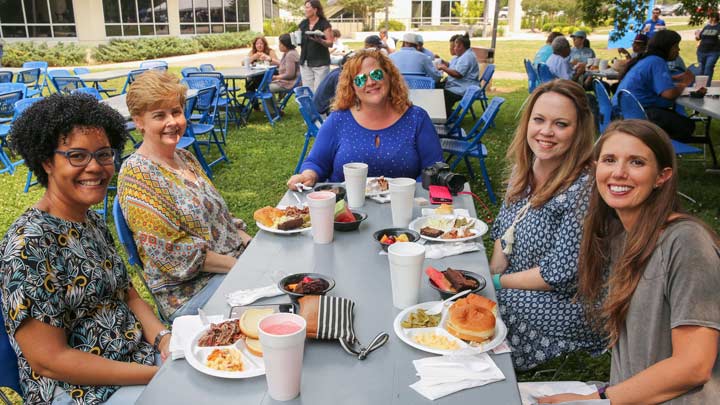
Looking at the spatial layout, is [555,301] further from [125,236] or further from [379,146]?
[125,236]

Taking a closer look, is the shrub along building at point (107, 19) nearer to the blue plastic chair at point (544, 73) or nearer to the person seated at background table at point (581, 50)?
the person seated at background table at point (581, 50)

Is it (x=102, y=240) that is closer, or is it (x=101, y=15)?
(x=102, y=240)

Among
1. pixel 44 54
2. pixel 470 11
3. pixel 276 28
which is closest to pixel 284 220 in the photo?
pixel 44 54

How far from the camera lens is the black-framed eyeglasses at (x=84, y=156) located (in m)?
A: 1.81

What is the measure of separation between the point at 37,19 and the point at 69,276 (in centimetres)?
2465

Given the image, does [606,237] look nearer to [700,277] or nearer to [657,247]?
[657,247]

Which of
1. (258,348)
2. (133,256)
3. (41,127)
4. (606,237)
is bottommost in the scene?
(133,256)

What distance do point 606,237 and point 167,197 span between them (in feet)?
5.91

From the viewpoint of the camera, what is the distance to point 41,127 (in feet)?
5.82

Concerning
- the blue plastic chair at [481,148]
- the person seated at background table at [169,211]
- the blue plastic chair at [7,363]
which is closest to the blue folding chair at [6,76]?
the blue plastic chair at [481,148]

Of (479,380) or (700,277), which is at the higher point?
(700,277)

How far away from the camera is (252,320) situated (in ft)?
5.22

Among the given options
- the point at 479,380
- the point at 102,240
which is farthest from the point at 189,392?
the point at 102,240

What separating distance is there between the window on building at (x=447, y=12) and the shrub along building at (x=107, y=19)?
27613 millimetres
